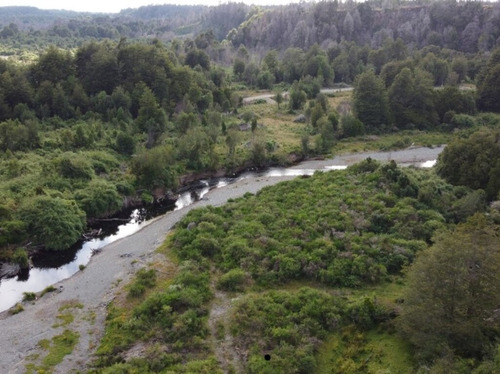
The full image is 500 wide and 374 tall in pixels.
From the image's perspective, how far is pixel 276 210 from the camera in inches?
1738

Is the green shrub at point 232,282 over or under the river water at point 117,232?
over

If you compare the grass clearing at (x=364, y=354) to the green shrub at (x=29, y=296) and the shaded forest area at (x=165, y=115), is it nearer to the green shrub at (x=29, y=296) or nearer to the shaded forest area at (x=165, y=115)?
the green shrub at (x=29, y=296)

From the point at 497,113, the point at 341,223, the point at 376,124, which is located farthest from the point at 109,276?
the point at 497,113

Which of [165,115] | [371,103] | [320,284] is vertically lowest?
[320,284]

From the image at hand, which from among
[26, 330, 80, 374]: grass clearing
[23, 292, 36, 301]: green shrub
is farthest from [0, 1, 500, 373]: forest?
[23, 292, 36, 301]: green shrub

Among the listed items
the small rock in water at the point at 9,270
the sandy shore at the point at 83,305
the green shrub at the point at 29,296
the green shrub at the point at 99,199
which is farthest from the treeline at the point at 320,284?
the small rock in water at the point at 9,270

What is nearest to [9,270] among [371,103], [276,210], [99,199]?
[99,199]

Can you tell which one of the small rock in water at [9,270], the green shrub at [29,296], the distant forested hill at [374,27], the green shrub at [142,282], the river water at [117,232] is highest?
the distant forested hill at [374,27]

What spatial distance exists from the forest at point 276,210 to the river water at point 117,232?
1340 mm

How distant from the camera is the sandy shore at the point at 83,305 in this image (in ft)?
92.6

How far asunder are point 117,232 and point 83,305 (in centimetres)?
1494

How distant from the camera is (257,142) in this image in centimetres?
6694

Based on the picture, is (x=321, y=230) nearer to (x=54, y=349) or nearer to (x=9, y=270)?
(x=54, y=349)

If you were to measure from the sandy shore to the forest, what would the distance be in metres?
1.67
